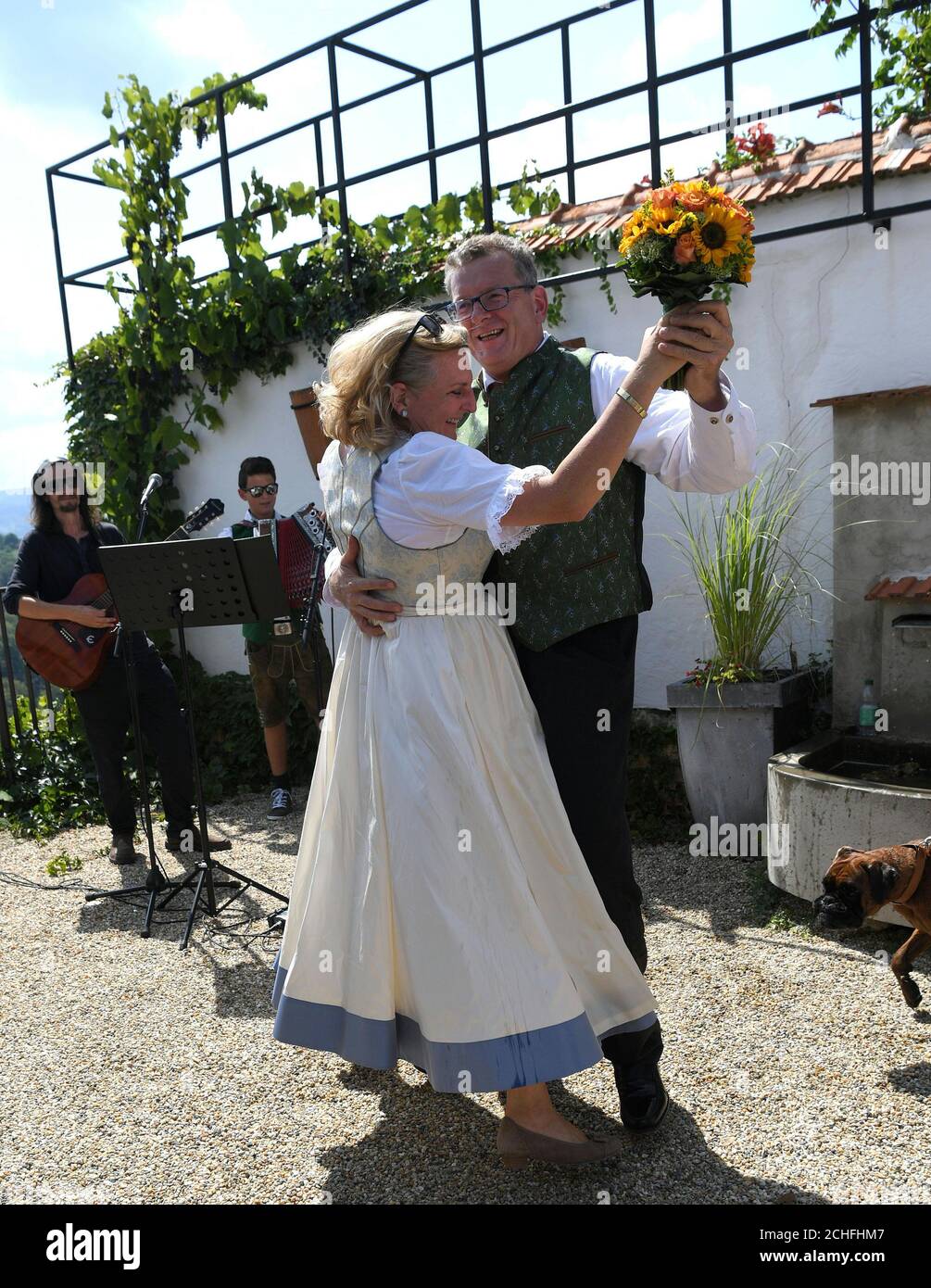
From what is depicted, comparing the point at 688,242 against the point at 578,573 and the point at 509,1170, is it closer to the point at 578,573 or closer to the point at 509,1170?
the point at 578,573

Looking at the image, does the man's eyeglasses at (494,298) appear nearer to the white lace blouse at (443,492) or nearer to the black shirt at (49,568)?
the white lace blouse at (443,492)

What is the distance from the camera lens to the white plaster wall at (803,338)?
468 cm

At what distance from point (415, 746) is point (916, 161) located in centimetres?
377

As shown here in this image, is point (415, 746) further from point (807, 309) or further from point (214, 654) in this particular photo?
point (214, 654)

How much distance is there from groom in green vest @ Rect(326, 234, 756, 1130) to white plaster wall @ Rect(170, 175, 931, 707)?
2.58 m

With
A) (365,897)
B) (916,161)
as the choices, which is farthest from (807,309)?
(365,897)

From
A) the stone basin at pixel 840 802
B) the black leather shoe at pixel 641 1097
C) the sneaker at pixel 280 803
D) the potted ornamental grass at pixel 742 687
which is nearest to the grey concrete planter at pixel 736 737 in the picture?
the potted ornamental grass at pixel 742 687

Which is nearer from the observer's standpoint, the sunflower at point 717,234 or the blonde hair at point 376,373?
the sunflower at point 717,234

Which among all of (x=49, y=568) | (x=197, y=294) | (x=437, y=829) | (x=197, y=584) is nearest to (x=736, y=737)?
(x=197, y=584)

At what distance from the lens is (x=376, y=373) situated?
90.9 inches

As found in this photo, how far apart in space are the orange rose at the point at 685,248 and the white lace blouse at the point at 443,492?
46 centimetres
